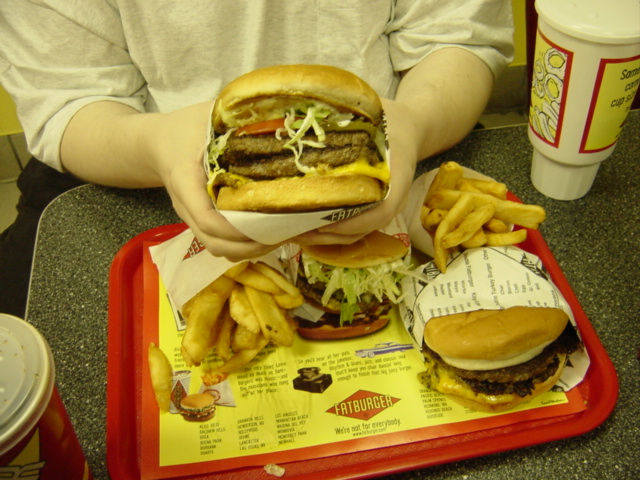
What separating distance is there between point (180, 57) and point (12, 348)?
93 centimetres

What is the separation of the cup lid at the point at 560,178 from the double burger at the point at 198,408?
99 centimetres

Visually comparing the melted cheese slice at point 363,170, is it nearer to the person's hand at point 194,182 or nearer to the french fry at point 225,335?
the person's hand at point 194,182

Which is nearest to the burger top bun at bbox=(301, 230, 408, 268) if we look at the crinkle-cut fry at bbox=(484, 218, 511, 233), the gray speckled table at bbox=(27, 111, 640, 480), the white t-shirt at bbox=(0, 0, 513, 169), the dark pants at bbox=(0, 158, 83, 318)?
the crinkle-cut fry at bbox=(484, 218, 511, 233)

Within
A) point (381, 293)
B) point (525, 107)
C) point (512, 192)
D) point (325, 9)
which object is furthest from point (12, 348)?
point (525, 107)

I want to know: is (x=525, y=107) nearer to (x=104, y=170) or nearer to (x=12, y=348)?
(x=104, y=170)

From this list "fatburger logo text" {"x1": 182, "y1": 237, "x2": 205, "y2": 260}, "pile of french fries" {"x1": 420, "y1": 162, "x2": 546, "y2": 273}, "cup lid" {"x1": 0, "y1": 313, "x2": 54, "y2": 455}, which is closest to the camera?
"cup lid" {"x1": 0, "y1": 313, "x2": 54, "y2": 455}

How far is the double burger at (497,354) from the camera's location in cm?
106

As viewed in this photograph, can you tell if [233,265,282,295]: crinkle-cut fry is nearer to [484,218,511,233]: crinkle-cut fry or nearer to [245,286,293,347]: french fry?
[245,286,293,347]: french fry

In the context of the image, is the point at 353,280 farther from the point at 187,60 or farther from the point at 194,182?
the point at 187,60

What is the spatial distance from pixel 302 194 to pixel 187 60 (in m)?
0.76

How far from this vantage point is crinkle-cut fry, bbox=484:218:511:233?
126 cm

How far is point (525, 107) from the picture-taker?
2.97 m

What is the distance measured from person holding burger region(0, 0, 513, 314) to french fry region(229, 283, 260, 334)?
1.15ft

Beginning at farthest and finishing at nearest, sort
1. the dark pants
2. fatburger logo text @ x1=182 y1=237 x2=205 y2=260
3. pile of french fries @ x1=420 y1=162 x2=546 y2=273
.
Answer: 1. the dark pants
2. fatburger logo text @ x1=182 y1=237 x2=205 y2=260
3. pile of french fries @ x1=420 y1=162 x2=546 y2=273
